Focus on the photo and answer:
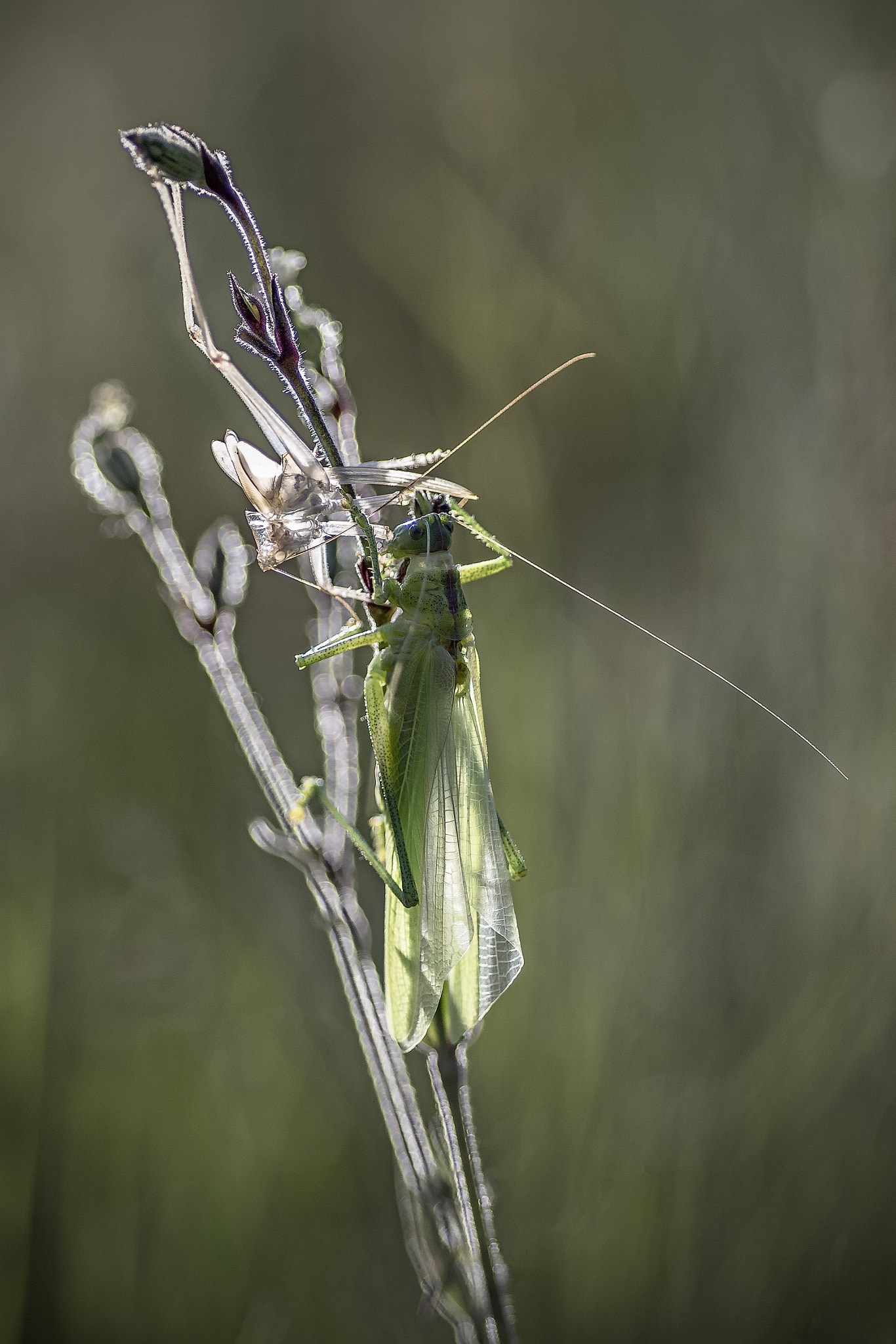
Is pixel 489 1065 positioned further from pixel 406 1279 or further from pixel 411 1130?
pixel 411 1130

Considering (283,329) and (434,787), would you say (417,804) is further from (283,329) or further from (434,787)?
(283,329)

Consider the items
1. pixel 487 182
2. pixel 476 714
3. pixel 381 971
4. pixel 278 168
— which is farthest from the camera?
pixel 278 168

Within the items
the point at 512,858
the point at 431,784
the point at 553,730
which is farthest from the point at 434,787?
the point at 553,730

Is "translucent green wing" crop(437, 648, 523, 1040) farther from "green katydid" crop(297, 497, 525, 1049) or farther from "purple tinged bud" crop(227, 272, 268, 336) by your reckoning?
"purple tinged bud" crop(227, 272, 268, 336)

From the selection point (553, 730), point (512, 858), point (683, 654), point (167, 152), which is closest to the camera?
point (167, 152)

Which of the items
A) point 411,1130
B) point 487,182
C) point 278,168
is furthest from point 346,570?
point 278,168
